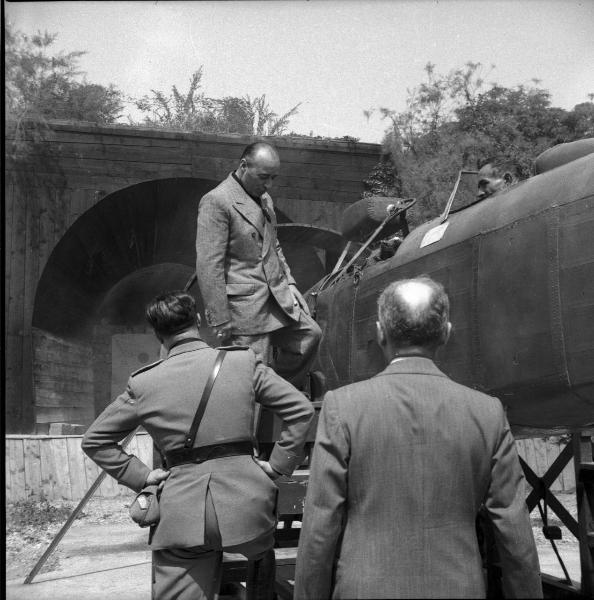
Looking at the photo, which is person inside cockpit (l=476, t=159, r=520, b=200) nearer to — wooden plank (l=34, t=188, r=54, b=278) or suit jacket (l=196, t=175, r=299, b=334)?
suit jacket (l=196, t=175, r=299, b=334)

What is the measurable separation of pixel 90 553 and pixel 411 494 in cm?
607

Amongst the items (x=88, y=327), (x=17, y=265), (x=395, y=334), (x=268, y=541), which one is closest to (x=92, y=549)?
(x=268, y=541)

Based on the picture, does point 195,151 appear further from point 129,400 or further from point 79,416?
point 129,400

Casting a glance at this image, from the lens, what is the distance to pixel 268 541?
289cm

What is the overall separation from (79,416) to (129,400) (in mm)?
13311

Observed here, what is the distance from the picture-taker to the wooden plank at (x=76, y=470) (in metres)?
9.94

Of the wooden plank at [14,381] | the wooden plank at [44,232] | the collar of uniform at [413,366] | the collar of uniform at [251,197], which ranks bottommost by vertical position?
the wooden plank at [14,381]

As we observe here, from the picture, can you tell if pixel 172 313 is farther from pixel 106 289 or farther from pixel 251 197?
pixel 106 289

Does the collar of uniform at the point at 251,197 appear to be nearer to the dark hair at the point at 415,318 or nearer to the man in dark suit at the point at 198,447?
the man in dark suit at the point at 198,447

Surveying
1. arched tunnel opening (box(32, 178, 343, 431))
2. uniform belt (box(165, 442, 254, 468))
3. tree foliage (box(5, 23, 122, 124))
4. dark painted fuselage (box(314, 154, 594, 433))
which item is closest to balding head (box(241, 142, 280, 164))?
dark painted fuselage (box(314, 154, 594, 433))

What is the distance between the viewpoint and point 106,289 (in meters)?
16.1

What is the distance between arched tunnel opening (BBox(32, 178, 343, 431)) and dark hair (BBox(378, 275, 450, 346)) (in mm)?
10383

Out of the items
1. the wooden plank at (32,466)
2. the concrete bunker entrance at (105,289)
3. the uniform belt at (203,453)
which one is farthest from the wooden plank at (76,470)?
the uniform belt at (203,453)

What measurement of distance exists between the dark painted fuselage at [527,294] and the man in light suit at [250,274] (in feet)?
2.78
